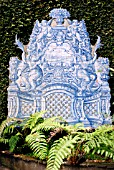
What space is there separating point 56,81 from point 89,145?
1.51 metres

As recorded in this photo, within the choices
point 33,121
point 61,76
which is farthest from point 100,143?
point 61,76

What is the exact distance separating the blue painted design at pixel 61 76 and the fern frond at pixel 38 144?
1059 millimetres

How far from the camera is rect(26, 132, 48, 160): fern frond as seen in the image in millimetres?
3535

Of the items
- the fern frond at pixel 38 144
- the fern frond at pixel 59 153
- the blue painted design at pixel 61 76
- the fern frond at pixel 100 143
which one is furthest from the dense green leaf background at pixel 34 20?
the fern frond at pixel 59 153

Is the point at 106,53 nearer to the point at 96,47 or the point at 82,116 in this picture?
the point at 96,47

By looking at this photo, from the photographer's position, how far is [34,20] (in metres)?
5.08

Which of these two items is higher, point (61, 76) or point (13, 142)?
point (61, 76)

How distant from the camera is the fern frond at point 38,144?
3.54 meters

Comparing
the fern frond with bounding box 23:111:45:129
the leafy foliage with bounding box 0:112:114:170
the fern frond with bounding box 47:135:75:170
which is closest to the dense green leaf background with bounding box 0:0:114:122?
the fern frond with bounding box 23:111:45:129

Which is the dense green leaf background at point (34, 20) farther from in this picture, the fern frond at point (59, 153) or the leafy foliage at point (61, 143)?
the fern frond at point (59, 153)

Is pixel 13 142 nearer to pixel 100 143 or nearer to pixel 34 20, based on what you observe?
pixel 100 143

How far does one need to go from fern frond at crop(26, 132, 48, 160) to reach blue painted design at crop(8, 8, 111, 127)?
106 centimetres

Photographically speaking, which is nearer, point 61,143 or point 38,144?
point 61,143

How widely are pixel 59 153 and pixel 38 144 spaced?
0.37 metres
